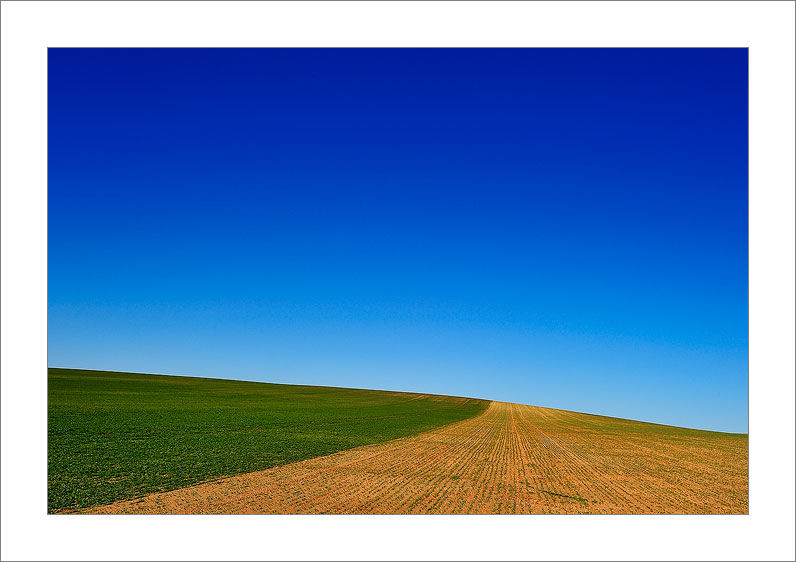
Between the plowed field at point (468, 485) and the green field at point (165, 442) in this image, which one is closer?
the plowed field at point (468, 485)

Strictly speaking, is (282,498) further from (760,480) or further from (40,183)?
(760,480)

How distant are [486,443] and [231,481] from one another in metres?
20.8

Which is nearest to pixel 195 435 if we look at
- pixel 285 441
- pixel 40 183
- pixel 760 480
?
pixel 285 441

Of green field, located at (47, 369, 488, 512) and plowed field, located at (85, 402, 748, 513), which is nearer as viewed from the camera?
plowed field, located at (85, 402, 748, 513)

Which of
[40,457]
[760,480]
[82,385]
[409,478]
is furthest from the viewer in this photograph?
[82,385]

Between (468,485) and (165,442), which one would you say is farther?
(165,442)

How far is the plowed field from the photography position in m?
14.8

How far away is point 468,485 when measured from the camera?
18062 mm

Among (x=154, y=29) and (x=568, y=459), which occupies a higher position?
(x=154, y=29)

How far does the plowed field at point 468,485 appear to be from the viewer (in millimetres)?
14758

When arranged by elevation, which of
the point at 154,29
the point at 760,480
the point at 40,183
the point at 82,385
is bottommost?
the point at 82,385

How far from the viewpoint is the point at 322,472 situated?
19.5 meters

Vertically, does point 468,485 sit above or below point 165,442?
above

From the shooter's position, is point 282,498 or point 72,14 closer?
point 72,14
